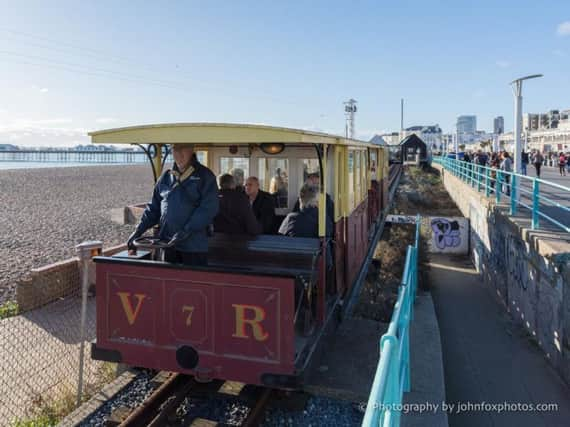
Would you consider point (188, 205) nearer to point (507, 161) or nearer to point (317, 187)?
point (317, 187)

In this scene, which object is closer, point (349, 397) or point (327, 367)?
point (349, 397)

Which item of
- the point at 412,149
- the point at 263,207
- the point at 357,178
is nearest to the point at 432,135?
the point at 412,149

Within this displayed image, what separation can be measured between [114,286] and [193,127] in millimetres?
1751

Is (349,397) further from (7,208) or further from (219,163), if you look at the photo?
(7,208)

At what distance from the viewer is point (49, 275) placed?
9.01 metres

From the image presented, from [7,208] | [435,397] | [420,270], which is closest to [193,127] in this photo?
[435,397]

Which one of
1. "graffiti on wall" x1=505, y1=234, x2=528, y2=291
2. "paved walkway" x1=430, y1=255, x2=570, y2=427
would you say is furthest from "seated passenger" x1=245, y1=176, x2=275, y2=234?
"graffiti on wall" x1=505, y1=234, x2=528, y2=291

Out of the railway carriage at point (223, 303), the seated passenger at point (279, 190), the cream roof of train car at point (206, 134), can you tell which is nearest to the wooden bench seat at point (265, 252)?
the railway carriage at point (223, 303)

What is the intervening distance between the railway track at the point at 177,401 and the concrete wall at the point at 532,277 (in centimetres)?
415

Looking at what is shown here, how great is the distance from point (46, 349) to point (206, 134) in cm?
429

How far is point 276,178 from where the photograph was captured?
7539mm

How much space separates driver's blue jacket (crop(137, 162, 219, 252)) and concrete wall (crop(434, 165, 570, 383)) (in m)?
4.65

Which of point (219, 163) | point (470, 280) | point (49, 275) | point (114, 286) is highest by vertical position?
point (219, 163)

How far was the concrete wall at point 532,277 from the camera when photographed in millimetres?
6945
